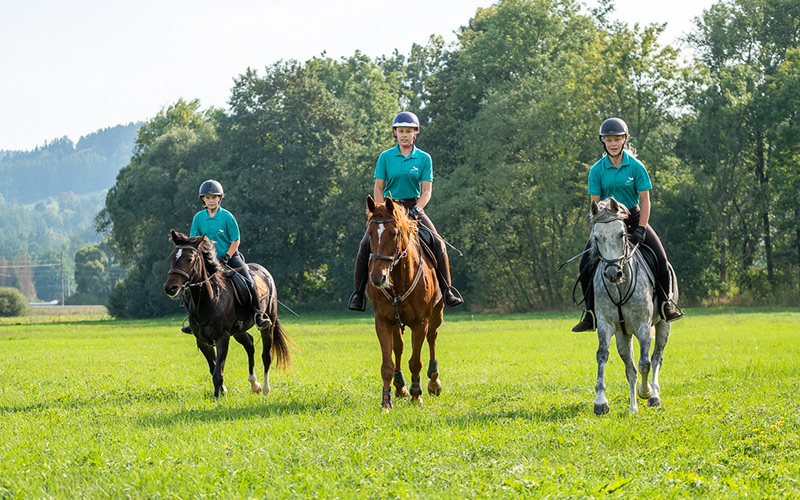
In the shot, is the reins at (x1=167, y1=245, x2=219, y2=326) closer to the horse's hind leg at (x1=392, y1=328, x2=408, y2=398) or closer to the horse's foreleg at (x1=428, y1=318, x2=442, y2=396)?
the horse's hind leg at (x1=392, y1=328, x2=408, y2=398)

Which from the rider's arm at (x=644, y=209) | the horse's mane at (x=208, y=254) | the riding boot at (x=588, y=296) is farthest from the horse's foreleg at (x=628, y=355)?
the horse's mane at (x=208, y=254)

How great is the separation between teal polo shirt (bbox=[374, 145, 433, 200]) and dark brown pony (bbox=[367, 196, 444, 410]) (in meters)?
0.76

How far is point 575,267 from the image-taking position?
181 feet

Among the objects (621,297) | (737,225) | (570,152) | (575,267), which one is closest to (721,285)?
(737,225)

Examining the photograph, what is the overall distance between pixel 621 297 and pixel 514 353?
11290 mm

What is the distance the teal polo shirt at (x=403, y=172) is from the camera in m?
12.1

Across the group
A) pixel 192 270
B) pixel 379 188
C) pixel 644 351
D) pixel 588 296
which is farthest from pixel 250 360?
pixel 644 351

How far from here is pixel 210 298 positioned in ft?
43.3

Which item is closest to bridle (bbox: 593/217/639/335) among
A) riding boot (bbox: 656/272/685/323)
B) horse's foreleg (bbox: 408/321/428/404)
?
riding boot (bbox: 656/272/685/323)

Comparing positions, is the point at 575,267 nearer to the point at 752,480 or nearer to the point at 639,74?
the point at 639,74

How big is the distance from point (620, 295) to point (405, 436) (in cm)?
376

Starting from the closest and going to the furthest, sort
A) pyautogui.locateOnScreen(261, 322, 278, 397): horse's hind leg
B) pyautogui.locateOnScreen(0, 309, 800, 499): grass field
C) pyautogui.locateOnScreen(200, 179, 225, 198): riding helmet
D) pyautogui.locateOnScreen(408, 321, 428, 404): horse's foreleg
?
pyautogui.locateOnScreen(0, 309, 800, 499): grass field → pyautogui.locateOnScreen(408, 321, 428, 404): horse's foreleg → pyautogui.locateOnScreen(200, 179, 225, 198): riding helmet → pyautogui.locateOnScreen(261, 322, 278, 397): horse's hind leg

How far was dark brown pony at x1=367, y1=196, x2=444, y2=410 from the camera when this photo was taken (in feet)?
34.6

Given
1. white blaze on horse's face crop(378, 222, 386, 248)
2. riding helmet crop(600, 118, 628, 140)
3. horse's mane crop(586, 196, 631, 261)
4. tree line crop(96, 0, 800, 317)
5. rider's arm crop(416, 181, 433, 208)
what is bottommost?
white blaze on horse's face crop(378, 222, 386, 248)
